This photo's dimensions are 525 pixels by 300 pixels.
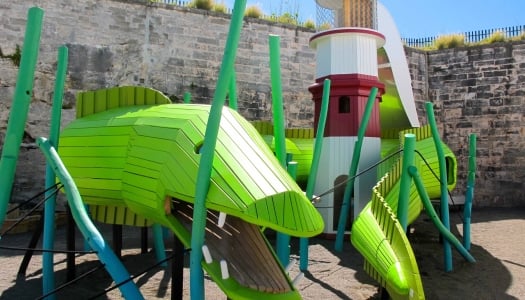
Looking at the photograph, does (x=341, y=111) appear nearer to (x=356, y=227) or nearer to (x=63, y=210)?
(x=356, y=227)

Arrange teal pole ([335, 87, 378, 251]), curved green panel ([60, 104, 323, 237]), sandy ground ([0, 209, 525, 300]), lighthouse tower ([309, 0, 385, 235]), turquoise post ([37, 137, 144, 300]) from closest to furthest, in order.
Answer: curved green panel ([60, 104, 323, 237]), turquoise post ([37, 137, 144, 300]), sandy ground ([0, 209, 525, 300]), teal pole ([335, 87, 378, 251]), lighthouse tower ([309, 0, 385, 235])

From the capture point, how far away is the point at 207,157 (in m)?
2.30

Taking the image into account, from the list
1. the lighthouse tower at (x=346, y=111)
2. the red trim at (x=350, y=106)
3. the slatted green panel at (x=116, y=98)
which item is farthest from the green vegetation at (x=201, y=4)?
the slatted green panel at (x=116, y=98)

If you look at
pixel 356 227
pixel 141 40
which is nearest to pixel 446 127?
pixel 141 40

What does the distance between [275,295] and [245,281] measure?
174 millimetres

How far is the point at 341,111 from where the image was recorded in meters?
7.64

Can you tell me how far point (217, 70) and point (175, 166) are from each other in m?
8.42

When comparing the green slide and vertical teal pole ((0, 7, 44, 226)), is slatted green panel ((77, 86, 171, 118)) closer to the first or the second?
vertical teal pole ((0, 7, 44, 226))

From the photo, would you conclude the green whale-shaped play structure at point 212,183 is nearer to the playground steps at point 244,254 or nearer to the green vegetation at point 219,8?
the playground steps at point 244,254

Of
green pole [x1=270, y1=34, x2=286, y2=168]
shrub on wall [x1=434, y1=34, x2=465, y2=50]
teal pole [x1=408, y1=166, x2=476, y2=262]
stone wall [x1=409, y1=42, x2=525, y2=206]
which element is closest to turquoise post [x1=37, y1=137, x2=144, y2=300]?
green pole [x1=270, y1=34, x2=286, y2=168]

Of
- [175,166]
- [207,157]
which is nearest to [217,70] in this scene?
[175,166]

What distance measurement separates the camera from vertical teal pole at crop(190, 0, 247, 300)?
90.1 inches

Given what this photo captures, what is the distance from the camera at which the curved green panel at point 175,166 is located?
2.16m

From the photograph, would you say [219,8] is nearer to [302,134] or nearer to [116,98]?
[302,134]
